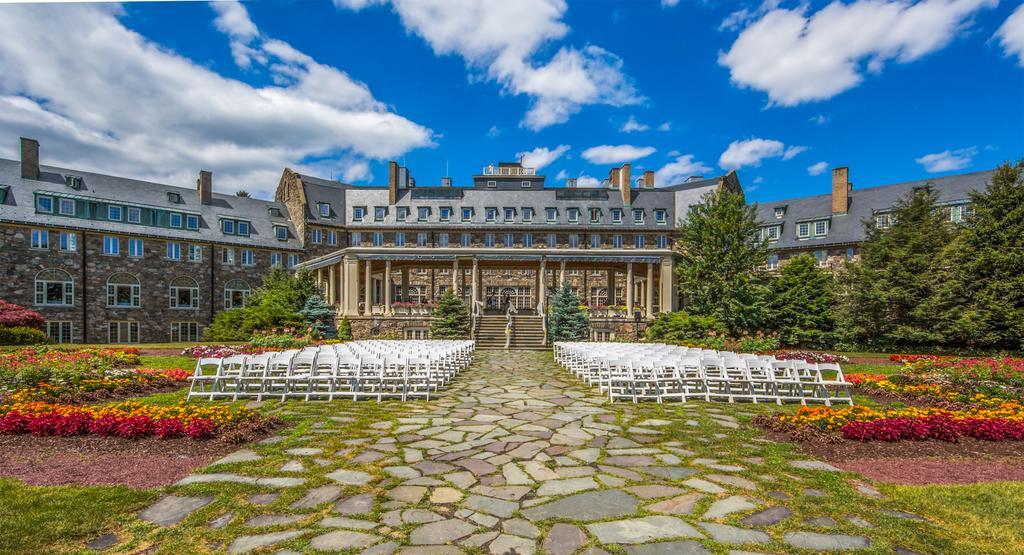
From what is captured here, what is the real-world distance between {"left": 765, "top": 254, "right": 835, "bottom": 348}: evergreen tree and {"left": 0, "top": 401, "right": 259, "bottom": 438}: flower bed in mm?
26300

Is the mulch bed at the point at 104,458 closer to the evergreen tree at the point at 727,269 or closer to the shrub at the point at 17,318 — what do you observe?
the evergreen tree at the point at 727,269

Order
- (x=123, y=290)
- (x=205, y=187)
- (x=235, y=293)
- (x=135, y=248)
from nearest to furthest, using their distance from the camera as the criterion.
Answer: (x=123, y=290), (x=135, y=248), (x=235, y=293), (x=205, y=187)

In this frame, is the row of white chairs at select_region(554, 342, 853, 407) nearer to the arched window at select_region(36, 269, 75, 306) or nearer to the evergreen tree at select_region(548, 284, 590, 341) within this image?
the evergreen tree at select_region(548, 284, 590, 341)

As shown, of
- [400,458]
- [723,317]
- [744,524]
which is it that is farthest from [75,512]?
[723,317]

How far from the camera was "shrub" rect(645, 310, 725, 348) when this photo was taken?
24.3 m

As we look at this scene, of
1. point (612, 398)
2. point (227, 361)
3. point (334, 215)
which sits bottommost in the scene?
point (612, 398)

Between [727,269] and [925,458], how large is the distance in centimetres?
2186

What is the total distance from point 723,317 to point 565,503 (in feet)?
79.2

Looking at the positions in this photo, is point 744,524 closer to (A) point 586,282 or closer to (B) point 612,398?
(B) point 612,398

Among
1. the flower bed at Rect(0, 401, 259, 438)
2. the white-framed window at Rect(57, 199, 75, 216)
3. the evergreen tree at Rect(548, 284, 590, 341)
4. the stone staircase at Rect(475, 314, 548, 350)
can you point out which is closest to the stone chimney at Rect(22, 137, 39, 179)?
the white-framed window at Rect(57, 199, 75, 216)

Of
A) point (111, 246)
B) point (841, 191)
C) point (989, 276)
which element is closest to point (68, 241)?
point (111, 246)

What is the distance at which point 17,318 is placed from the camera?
83.3 ft

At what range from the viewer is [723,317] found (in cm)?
2642

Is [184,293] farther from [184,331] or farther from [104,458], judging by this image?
[104,458]
